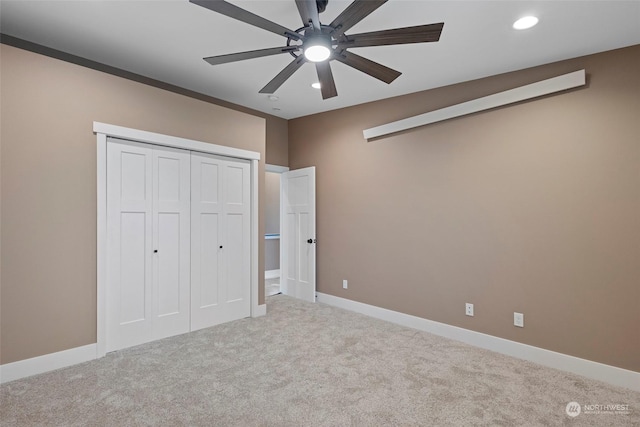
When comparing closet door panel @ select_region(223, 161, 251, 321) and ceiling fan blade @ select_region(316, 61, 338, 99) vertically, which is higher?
ceiling fan blade @ select_region(316, 61, 338, 99)

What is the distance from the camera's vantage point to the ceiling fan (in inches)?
65.5

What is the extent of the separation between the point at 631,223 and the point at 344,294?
312 centimetres

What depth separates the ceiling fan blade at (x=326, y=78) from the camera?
2.25 meters

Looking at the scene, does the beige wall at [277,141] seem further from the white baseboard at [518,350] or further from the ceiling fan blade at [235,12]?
the ceiling fan blade at [235,12]

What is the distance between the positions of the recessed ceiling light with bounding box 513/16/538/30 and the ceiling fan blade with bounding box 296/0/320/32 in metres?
1.63

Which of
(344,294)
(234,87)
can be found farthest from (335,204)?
(234,87)

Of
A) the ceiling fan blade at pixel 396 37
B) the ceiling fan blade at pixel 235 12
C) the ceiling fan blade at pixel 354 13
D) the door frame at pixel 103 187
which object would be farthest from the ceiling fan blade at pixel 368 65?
the door frame at pixel 103 187

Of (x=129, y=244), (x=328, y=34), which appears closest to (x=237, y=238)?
(x=129, y=244)

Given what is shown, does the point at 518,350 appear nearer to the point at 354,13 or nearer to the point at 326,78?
the point at 326,78

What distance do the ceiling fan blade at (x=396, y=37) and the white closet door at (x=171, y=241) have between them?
7.57 ft

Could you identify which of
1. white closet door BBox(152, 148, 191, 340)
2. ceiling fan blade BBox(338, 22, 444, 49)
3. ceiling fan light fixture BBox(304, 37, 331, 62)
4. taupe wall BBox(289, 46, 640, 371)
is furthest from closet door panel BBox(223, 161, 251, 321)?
ceiling fan blade BBox(338, 22, 444, 49)

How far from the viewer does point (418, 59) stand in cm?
306

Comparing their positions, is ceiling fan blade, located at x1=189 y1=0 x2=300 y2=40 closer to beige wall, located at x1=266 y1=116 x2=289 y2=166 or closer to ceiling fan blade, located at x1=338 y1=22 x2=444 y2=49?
ceiling fan blade, located at x1=338 y1=22 x2=444 y2=49

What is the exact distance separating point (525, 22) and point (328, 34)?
5.28 feet
